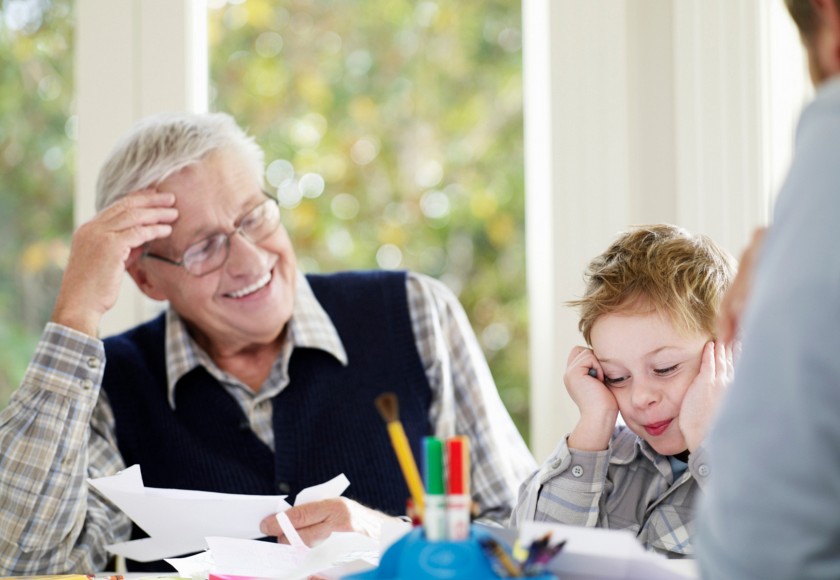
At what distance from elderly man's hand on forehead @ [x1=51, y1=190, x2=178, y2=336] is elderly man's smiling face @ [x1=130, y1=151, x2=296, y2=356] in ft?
0.15

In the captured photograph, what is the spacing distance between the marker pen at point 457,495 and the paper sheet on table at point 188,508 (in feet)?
2.02

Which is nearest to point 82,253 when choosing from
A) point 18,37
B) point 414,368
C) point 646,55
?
point 414,368

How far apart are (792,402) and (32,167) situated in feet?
7.24

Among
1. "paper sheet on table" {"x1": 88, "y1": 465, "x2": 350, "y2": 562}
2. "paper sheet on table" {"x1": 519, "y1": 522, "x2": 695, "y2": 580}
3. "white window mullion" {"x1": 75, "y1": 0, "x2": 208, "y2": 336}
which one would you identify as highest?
"white window mullion" {"x1": 75, "y1": 0, "x2": 208, "y2": 336}

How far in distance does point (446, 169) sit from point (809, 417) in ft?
9.89

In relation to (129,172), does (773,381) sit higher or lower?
lower

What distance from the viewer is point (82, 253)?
1832 mm

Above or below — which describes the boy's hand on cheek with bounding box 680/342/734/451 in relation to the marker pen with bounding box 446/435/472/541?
below

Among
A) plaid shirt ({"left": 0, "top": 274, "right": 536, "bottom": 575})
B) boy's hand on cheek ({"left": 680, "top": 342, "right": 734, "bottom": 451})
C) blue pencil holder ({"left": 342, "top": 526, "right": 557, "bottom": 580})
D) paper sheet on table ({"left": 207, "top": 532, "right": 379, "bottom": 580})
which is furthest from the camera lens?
plaid shirt ({"left": 0, "top": 274, "right": 536, "bottom": 575})

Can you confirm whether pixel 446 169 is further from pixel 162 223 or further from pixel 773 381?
pixel 773 381

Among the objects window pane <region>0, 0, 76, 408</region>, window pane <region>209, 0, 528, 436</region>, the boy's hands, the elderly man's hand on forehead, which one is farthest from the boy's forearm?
A: window pane <region>209, 0, 528, 436</region>

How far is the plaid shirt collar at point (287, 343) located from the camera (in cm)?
189

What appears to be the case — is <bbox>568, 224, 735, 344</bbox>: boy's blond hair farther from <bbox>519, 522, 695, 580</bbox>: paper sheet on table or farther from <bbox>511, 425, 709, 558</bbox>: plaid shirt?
<bbox>519, 522, 695, 580</bbox>: paper sheet on table

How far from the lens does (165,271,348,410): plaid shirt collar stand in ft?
6.20
